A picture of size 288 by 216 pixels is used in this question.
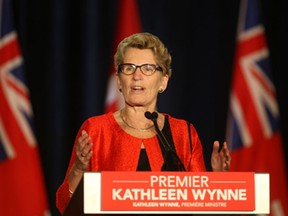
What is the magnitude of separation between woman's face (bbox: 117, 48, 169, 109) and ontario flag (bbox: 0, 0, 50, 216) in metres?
1.76

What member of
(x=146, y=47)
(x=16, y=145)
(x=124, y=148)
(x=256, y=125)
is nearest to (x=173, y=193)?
(x=124, y=148)

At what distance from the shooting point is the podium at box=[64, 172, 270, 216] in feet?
5.51

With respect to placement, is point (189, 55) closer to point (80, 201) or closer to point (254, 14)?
point (254, 14)

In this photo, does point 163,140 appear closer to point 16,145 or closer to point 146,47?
point 146,47

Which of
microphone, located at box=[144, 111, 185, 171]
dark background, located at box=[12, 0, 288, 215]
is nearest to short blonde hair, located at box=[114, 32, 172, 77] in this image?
microphone, located at box=[144, 111, 185, 171]

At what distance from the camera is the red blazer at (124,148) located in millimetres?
2311

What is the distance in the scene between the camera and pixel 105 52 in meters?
4.19

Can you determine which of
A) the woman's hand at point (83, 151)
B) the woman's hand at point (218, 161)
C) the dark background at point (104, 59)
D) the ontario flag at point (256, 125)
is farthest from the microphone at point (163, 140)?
the ontario flag at point (256, 125)

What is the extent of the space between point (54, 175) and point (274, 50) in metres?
1.63

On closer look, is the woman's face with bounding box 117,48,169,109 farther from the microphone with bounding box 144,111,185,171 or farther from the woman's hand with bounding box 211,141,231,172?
the woman's hand with bounding box 211,141,231,172

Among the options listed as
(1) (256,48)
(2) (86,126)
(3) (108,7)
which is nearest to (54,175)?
(3) (108,7)

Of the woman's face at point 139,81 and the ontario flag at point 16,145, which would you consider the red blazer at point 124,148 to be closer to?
the woman's face at point 139,81

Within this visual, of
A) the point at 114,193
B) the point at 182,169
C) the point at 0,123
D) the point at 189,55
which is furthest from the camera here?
the point at 189,55

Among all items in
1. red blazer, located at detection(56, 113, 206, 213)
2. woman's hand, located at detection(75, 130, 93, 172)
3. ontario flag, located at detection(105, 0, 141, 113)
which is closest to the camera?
woman's hand, located at detection(75, 130, 93, 172)
